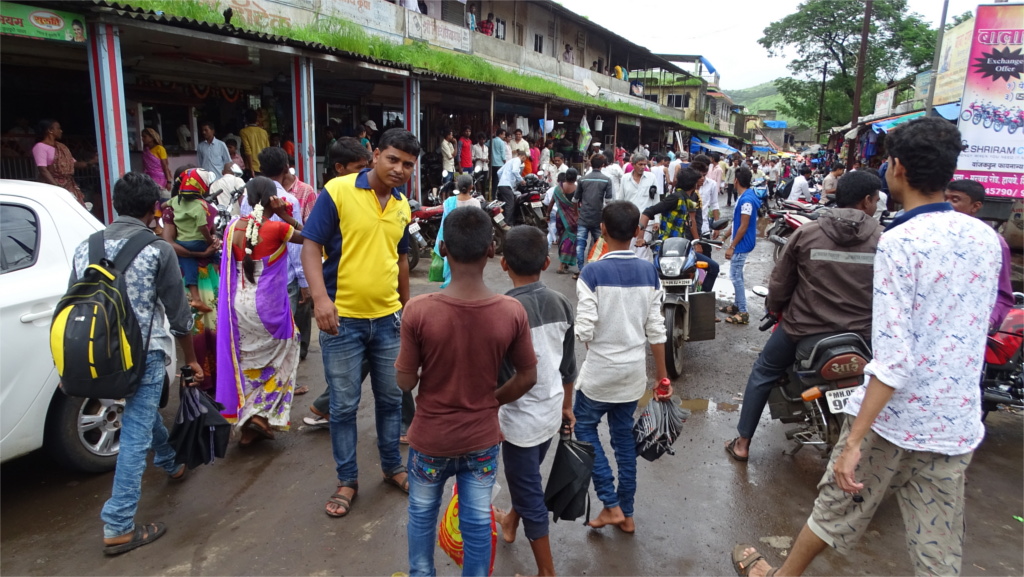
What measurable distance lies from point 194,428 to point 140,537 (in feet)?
1.82

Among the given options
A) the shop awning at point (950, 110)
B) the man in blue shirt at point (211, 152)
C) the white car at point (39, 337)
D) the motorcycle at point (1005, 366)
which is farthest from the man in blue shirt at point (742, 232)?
the shop awning at point (950, 110)

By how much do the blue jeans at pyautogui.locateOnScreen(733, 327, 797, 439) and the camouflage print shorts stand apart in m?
1.55

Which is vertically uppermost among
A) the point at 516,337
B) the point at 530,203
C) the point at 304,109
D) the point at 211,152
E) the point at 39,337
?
the point at 304,109

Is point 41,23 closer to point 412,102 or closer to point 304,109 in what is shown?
point 304,109

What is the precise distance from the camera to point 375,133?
14.9 metres

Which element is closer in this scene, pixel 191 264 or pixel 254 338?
pixel 254 338

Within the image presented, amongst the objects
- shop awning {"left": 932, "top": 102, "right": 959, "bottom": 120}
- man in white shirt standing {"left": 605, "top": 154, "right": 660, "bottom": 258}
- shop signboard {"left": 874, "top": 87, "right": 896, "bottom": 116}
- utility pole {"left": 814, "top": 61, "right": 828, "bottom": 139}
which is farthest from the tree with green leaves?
man in white shirt standing {"left": 605, "top": 154, "right": 660, "bottom": 258}

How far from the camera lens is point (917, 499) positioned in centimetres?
218

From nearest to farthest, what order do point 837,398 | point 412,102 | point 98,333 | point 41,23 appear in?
point 98,333, point 837,398, point 41,23, point 412,102

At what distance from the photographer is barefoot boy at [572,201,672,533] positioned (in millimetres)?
2990

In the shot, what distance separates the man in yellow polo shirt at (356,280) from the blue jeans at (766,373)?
7.21 ft

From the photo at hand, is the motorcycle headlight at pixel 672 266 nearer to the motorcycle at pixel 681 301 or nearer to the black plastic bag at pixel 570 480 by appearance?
the motorcycle at pixel 681 301

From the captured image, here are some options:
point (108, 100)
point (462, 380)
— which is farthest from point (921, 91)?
point (462, 380)

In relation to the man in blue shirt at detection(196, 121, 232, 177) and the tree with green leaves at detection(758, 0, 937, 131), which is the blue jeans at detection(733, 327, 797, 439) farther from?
the tree with green leaves at detection(758, 0, 937, 131)
